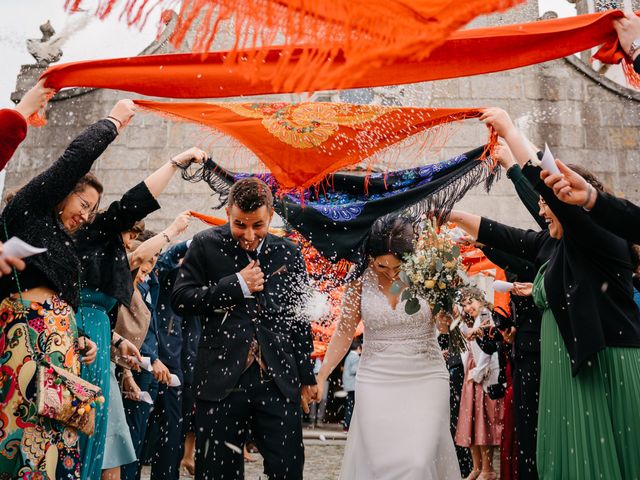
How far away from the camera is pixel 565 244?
3.35 meters

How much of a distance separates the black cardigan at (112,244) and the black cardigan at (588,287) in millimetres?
2363

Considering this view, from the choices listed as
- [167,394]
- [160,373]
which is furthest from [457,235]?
[167,394]

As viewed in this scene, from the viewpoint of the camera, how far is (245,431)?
13.3 ft

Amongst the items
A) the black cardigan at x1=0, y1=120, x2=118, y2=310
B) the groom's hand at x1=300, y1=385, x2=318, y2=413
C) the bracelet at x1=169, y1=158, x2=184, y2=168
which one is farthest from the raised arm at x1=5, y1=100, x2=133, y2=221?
the groom's hand at x1=300, y1=385, x2=318, y2=413

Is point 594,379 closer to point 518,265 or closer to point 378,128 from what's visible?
point 518,265

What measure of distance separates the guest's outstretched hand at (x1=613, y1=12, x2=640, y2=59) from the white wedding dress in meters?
2.29

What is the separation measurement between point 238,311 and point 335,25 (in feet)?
7.99

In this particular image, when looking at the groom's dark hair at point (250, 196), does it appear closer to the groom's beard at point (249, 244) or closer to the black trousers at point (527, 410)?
the groom's beard at point (249, 244)

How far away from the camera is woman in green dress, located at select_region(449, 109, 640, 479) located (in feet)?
9.99

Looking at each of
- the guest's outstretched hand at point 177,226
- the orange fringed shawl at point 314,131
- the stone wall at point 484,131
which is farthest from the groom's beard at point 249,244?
the stone wall at point 484,131

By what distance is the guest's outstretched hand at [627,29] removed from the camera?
3.10 metres

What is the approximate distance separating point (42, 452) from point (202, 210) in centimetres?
856

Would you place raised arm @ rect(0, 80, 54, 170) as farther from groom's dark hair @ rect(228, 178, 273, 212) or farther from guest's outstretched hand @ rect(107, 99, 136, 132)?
groom's dark hair @ rect(228, 178, 273, 212)

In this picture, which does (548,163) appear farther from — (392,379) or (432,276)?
(392,379)
